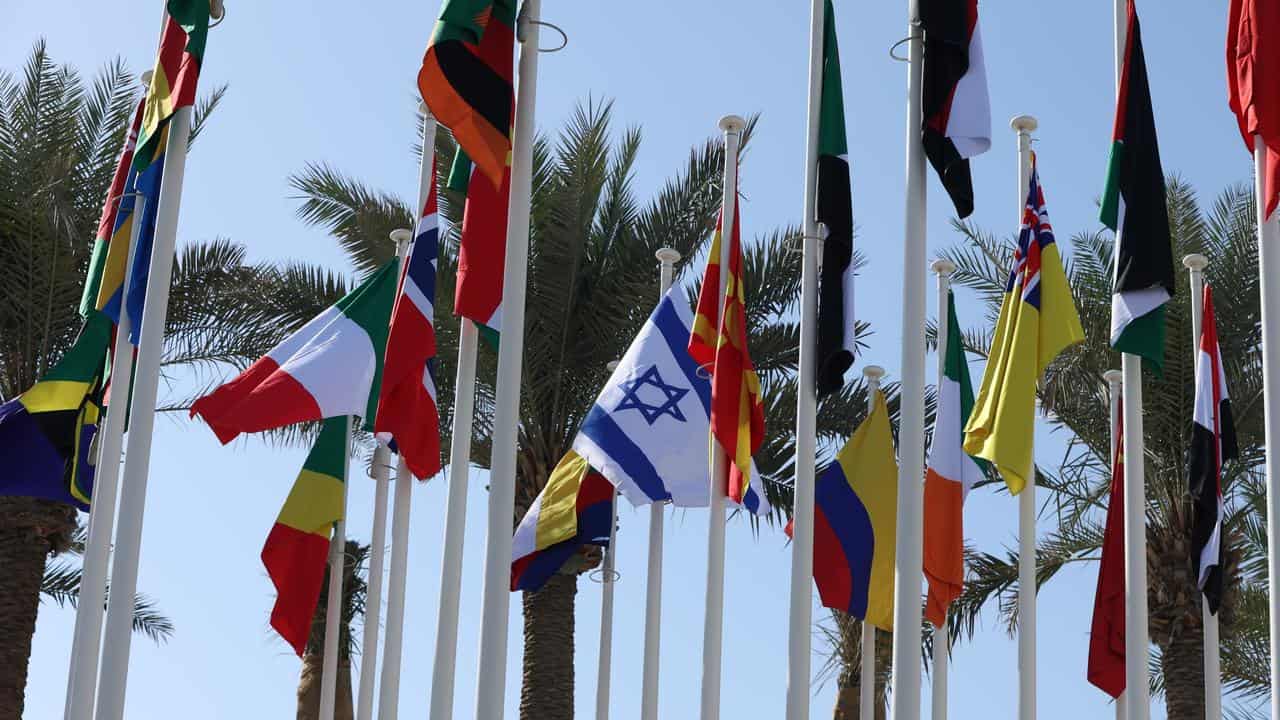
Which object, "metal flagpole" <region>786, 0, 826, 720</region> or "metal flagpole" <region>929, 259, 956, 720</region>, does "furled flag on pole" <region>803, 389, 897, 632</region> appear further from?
"metal flagpole" <region>786, 0, 826, 720</region>

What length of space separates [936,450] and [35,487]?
7.83m

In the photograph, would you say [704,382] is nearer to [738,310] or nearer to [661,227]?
[738,310]

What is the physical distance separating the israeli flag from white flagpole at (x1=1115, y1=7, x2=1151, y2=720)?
3.09 meters

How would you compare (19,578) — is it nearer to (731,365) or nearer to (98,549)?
(98,549)

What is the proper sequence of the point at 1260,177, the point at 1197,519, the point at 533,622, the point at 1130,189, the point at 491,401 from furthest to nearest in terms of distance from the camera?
the point at 491,401 < the point at 533,622 < the point at 1197,519 < the point at 1130,189 < the point at 1260,177

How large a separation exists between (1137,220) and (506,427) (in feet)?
17.5

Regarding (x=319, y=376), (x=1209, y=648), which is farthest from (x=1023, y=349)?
(x=319, y=376)

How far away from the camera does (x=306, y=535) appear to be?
53.4 ft

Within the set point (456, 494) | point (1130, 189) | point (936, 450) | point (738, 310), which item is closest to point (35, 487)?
point (456, 494)

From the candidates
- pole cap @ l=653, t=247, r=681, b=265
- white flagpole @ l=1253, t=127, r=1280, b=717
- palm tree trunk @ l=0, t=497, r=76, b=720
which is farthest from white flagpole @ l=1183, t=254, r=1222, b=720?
palm tree trunk @ l=0, t=497, r=76, b=720

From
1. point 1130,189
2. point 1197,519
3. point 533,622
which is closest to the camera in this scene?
point 1130,189

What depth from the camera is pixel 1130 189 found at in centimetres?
1433

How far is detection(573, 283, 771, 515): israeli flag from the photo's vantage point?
50.7 ft

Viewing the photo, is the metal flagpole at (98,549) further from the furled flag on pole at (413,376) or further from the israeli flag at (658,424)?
the israeli flag at (658,424)
